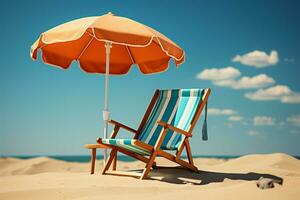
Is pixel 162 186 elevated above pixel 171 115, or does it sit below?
below

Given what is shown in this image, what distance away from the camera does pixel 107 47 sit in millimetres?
5367

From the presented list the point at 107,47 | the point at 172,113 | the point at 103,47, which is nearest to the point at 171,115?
the point at 172,113

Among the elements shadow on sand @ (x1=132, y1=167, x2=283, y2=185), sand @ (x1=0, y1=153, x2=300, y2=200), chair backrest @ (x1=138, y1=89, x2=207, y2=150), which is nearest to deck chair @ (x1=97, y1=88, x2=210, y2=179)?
chair backrest @ (x1=138, y1=89, x2=207, y2=150)

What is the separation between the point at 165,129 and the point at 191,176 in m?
0.70

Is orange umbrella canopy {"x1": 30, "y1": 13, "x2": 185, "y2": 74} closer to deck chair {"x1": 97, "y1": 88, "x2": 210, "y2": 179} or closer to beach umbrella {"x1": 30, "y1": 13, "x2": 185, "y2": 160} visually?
beach umbrella {"x1": 30, "y1": 13, "x2": 185, "y2": 160}

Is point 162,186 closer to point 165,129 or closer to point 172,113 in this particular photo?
point 165,129

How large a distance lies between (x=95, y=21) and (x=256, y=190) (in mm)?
2552

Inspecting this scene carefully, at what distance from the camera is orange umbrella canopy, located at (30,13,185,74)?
14.6 ft

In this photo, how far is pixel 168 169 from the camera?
512 cm

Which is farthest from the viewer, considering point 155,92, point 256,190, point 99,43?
point 99,43

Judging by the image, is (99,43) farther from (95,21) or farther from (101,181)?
(101,181)

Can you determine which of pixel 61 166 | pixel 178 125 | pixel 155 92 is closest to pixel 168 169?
pixel 178 125

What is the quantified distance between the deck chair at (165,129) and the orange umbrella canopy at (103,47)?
0.51 meters

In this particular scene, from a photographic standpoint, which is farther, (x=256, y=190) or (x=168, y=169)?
(x=168, y=169)
